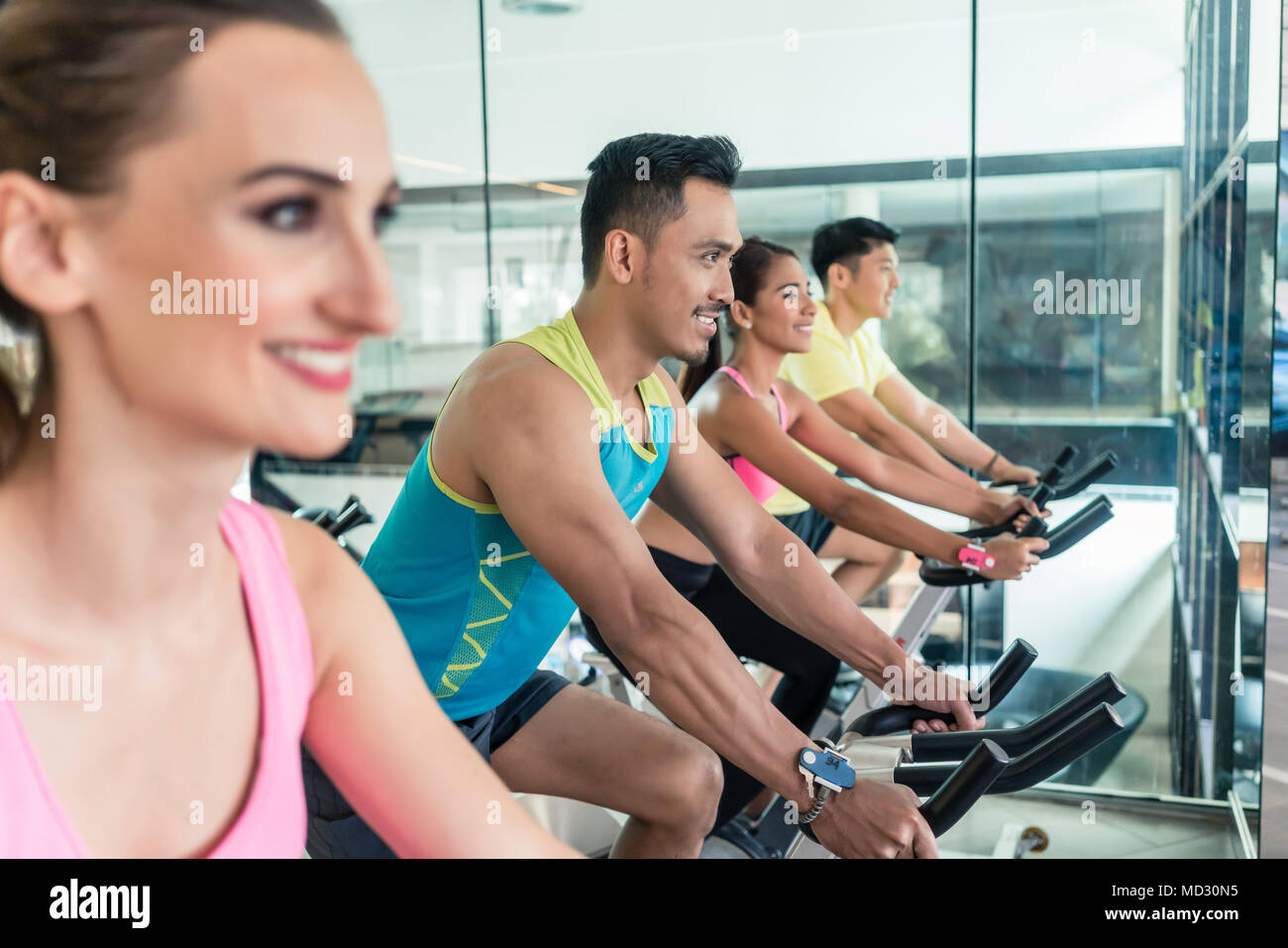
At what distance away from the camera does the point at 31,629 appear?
0.67 metres

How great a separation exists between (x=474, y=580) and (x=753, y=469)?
1.45 metres

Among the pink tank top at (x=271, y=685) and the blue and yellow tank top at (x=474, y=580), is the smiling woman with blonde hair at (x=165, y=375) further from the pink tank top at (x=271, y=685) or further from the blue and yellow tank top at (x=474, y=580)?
the blue and yellow tank top at (x=474, y=580)

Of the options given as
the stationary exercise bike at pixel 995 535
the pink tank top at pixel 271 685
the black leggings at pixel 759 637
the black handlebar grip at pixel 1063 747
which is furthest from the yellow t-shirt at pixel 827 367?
the pink tank top at pixel 271 685

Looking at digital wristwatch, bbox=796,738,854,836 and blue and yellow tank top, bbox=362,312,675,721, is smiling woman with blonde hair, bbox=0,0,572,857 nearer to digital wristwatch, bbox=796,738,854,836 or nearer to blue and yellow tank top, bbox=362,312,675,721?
digital wristwatch, bbox=796,738,854,836

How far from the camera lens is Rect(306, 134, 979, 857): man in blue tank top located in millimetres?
1400

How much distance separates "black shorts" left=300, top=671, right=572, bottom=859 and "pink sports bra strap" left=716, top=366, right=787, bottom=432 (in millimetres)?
1283

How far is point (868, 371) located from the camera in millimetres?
3963

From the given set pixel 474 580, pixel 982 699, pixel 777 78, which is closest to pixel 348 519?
pixel 474 580

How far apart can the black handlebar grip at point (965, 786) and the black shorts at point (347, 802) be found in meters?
0.57

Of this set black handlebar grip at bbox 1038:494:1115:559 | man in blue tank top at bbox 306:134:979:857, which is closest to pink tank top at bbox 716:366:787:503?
black handlebar grip at bbox 1038:494:1115:559

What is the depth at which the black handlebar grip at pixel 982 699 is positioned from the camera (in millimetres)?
1571

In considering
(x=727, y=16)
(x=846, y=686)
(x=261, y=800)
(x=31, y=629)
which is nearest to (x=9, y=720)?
(x=31, y=629)

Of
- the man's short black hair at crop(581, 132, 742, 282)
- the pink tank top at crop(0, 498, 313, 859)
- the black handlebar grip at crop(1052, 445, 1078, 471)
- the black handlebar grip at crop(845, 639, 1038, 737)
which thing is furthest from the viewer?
the black handlebar grip at crop(1052, 445, 1078, 471)

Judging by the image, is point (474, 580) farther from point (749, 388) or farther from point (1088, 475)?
point (1088, 475)
